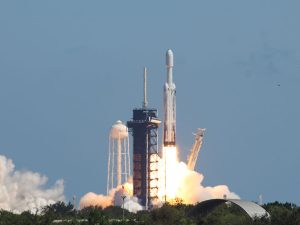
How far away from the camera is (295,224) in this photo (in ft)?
656

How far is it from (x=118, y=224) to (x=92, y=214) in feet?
15.7

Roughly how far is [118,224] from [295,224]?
27075 millimetres

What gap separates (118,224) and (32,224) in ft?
43.8

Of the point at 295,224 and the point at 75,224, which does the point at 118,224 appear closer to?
→ the point at 75,224

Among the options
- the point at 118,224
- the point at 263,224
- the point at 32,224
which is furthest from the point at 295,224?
the point at 32,224

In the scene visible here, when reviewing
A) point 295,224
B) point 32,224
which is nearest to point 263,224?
point 295,224

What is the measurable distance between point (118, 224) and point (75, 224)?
22.5ft

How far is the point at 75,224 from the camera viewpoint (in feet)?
636

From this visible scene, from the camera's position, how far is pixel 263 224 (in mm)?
199625

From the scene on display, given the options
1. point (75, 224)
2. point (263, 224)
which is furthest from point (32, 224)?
point (263, 224)

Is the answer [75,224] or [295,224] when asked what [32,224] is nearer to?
[75,224]

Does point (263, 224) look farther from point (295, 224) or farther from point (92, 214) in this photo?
point (92, 214)

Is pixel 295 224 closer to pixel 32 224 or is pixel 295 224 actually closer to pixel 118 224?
pixel 118 224

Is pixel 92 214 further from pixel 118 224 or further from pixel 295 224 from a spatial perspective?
pixel 295 224
